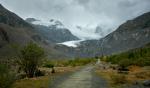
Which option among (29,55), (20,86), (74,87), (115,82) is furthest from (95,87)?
(29,55)

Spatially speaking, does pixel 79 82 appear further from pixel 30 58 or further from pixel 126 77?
pixel 30 58

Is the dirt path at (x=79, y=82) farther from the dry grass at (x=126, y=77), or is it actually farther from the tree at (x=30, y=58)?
the tree at (x=30, y=58)

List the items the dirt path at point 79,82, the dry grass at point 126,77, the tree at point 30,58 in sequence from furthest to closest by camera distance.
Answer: the tree at point 30,58, the dry grass at point 126,77, the dirt path at point 79,82

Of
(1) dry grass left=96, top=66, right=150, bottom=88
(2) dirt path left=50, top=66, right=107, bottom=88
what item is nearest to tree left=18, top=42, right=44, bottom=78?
(2) dirt path left=50, top=66, right=107, bottom=88

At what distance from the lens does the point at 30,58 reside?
54375 millimetres

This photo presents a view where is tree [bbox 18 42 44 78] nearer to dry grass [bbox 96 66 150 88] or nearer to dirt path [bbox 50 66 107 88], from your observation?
dirt path [bbox 50 66 107 88]

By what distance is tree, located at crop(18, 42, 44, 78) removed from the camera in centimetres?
5422

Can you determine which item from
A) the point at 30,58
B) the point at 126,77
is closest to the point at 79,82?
the point at 126,77

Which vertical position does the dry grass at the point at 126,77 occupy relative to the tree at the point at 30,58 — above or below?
below

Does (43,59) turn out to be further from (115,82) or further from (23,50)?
(115,82)

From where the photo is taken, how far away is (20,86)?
36.4 meters

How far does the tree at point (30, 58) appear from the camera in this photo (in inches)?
2135

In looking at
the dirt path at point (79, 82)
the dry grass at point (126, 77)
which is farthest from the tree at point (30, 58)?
the dry grass at point (126, 77)

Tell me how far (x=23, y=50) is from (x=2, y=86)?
2567cm
